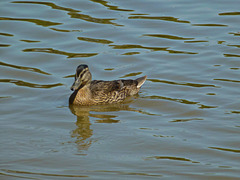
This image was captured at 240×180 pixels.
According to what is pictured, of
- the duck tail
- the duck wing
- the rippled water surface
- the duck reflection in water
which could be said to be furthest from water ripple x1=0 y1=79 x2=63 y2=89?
the duck tail

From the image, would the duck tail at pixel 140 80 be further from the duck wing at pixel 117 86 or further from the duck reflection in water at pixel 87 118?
the duck reflection in water at pixel 87 118

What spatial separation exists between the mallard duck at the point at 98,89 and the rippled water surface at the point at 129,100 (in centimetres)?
23

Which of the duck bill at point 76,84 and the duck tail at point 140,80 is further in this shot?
the duck tail at point 140,80

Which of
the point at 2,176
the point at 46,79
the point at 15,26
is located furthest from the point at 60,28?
the point at 2,176

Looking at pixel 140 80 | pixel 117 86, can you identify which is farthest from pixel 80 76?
pixel 140 80

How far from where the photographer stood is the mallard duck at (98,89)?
11617 millimetres

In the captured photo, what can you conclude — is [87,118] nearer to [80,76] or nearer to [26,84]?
[80,76]

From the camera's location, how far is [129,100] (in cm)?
1201

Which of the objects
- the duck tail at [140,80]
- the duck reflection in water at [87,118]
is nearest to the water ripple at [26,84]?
the duck reflection in water at [87,118]

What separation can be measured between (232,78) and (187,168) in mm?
4938

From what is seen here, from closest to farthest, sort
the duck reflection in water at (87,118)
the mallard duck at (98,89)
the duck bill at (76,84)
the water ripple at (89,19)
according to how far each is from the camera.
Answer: the duck reflection in water at (87,118) → the duck bill at (76,84) → the mallard duck at (98,89) → the water ripple at (89,19)

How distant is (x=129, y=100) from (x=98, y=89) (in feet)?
2.25

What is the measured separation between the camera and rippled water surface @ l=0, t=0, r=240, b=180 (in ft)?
27.2

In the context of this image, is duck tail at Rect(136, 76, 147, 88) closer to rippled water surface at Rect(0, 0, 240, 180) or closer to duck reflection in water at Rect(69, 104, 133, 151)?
rippled water surface at Rect(0, 0, 240, 180)
